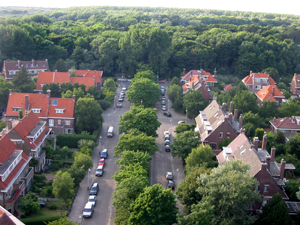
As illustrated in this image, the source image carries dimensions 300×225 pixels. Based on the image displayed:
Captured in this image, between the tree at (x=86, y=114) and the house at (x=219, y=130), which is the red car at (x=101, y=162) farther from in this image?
the house at (x=219, y=130)

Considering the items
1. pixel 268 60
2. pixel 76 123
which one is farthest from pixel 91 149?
pixel 268 60

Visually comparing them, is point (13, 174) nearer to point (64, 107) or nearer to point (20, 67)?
point (64, 107)

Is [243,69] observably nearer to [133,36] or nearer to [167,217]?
[133,36]

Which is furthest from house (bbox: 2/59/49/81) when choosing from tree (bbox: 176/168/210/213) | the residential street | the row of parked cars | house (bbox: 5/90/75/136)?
tree (bbox: 176/168/210/213)

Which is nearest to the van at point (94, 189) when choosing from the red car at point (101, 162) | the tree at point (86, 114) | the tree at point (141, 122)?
the red car at point (101, 162)

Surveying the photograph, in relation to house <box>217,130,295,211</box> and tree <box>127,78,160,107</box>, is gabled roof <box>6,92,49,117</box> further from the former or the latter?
house <box>217,130,295,211</box>

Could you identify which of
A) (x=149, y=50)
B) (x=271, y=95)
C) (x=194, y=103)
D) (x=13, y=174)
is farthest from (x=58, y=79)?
(x=271, y=95)
